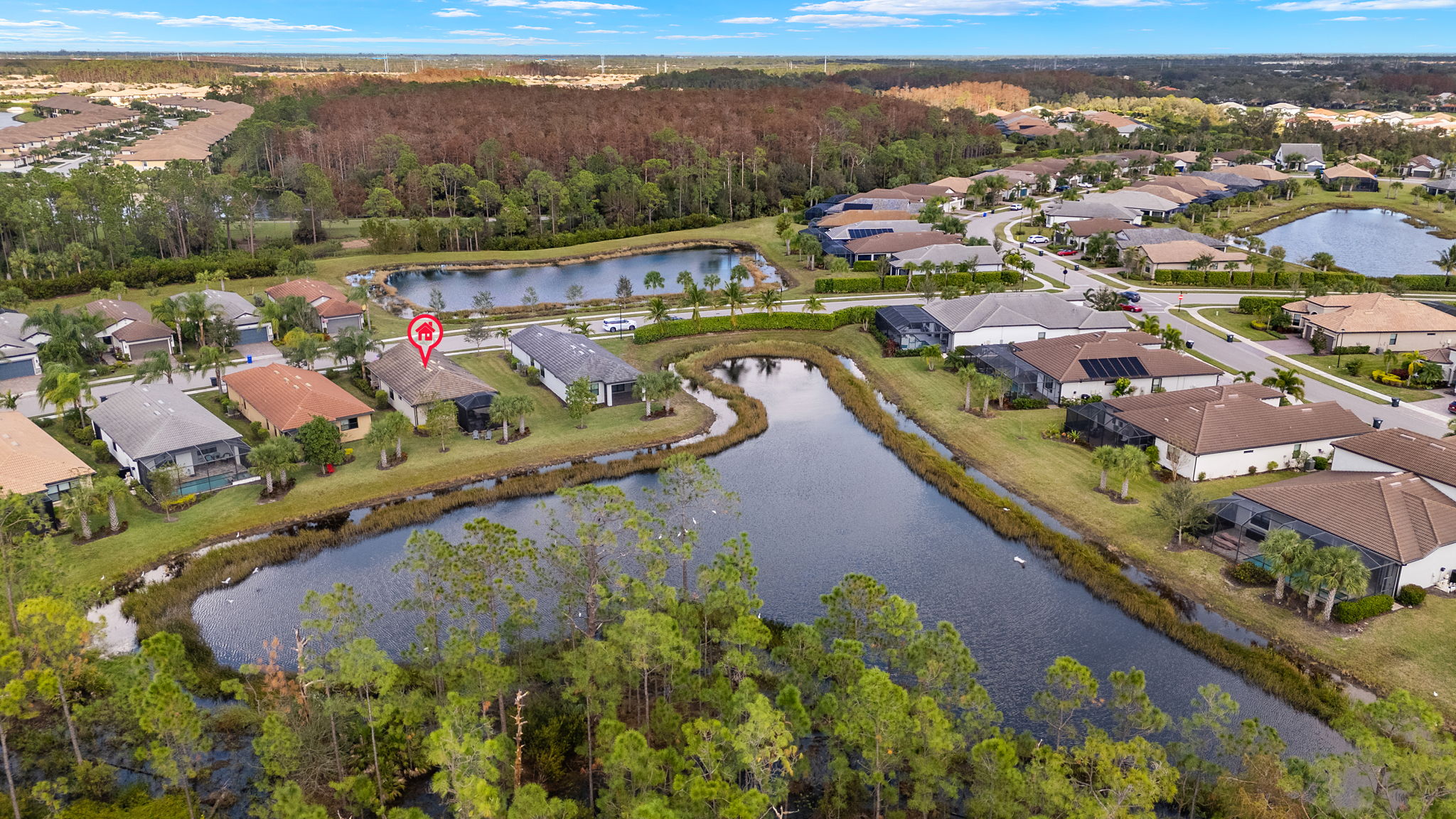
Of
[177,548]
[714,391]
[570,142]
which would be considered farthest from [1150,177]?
[177,548]

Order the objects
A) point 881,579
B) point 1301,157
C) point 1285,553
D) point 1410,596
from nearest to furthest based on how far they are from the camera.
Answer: point 1285,553 < point 1410,596 < point 881,579 < point 1301,157

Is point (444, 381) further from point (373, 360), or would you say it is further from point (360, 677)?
point (360, 677)

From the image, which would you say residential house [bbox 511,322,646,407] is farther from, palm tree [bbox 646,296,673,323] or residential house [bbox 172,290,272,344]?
residential house [bbox 172,290,272,344]

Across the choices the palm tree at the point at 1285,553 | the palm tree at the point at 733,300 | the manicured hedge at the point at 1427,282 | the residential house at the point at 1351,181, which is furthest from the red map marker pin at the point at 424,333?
the residential house at the point at 1351,181

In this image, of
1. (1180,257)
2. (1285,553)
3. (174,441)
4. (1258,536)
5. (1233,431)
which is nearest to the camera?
(1285,553)

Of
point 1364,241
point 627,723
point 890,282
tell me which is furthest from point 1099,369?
point 1364,241

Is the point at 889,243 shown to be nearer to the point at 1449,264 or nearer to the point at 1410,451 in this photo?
the point at 1449,264
